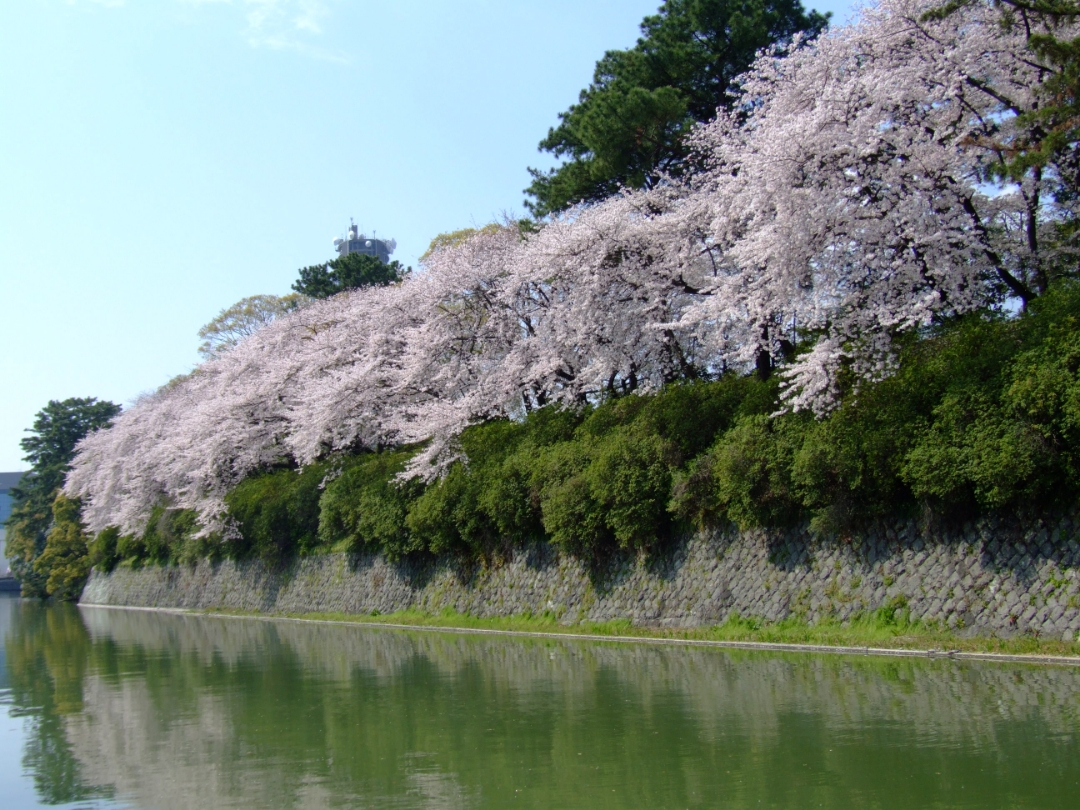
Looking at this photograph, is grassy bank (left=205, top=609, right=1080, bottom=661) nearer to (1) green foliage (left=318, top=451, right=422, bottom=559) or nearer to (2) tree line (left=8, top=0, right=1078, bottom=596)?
(2) tree line (left=8, top=0, right=1078, bottom=596)

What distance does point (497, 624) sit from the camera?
24.2m

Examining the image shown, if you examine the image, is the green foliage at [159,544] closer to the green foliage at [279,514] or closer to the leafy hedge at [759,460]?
the green foliage at [279,514]

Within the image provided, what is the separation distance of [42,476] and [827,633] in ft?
215

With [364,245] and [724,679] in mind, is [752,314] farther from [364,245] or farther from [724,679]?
[364,245]

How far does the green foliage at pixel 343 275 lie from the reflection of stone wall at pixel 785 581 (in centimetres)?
2926

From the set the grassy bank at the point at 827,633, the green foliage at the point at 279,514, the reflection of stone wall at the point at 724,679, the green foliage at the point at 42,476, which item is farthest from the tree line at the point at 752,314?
the green foliage at the point at 42,476

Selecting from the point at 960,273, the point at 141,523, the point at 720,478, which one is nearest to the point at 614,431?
the point at 720,478

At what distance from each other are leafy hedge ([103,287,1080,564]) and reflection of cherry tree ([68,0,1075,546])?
0.85m

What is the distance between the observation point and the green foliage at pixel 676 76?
24891 mm

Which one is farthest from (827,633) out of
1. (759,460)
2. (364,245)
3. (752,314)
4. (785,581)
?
(364,245)

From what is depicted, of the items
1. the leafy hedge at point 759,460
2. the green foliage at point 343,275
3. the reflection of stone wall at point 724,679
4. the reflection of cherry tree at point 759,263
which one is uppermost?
the green foliage at point 343,275

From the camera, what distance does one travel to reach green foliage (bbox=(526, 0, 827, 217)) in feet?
81.7

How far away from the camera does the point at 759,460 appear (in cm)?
1775

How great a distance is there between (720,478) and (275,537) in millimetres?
22568
